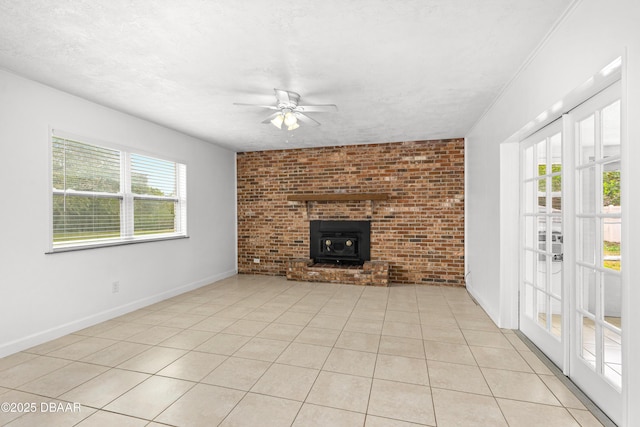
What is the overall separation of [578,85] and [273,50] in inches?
80.4

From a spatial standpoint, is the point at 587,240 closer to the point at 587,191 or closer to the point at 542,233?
the point at 587,191

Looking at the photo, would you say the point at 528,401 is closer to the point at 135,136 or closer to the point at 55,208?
the point at 55,208

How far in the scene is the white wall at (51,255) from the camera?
2775mm

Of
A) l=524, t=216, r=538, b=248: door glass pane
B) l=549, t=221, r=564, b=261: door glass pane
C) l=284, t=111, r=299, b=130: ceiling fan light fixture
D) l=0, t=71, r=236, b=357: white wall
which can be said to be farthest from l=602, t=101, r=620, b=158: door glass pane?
l=0, t=71, r=236, b=357: white wall

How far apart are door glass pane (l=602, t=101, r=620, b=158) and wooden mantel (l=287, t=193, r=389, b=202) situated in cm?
356

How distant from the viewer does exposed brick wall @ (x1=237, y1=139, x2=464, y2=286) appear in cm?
539

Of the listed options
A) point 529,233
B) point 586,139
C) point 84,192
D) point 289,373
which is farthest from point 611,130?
point 84,192

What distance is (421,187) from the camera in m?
5.50

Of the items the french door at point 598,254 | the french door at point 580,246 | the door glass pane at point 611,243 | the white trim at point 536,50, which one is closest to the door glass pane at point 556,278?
the french door at point 580,246

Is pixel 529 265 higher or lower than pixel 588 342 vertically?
higher

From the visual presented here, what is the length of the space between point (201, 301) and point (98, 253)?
144 cm

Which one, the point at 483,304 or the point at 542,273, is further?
the point at 483,304

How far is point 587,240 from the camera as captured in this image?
6.84ft

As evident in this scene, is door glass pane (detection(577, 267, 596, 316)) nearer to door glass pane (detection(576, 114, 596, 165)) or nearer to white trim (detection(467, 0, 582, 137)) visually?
door glass pane (detection(576, 114, 596, 165))
